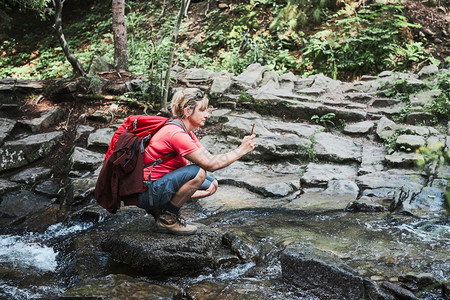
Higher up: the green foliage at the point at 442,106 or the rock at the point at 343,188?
the green foliage at the point at 442,106

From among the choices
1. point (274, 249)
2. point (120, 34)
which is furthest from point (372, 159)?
point (120, 34)

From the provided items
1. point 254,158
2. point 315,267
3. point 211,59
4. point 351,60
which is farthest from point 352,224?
point 211,59

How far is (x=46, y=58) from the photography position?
1489 cm

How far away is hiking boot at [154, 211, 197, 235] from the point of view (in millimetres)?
3965

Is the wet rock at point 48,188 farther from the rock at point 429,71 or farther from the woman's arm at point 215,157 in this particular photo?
the rock at point 429,71

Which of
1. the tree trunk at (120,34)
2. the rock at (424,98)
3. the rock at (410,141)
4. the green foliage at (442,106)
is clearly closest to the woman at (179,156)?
the rock at (410,141)

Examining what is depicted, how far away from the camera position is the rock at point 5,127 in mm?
7577

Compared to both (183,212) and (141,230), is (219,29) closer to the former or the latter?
(183,212)

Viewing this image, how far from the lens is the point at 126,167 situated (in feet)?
11.7

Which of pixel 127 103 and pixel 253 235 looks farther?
pixel 127 103

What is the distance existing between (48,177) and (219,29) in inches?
353

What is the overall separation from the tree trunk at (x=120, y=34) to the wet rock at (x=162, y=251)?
7668mm

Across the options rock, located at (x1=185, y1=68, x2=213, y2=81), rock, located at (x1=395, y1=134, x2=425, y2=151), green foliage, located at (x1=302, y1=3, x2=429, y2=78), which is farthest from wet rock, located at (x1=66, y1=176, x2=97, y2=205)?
green foliage, located at (x1=302, y1=3, x2=429, y2=78)

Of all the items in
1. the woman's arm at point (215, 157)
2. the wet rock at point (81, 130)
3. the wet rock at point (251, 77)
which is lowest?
the wet rock at point (81, 130)
